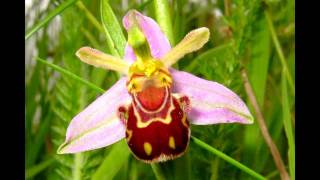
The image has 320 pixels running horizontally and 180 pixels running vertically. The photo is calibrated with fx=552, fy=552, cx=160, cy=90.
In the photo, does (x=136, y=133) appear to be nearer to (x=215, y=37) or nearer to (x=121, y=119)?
(x=121, y=119)

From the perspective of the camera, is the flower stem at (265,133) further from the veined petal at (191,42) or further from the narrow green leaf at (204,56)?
the veined petal at (191,42)

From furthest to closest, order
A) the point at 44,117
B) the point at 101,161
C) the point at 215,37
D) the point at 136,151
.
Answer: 1. the point at 215,37
2. the point at 44,117
3. the point at 101,161
4. the point at 136,151

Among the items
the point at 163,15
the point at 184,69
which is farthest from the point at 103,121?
the point at 184,69

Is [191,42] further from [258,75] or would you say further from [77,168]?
[258,75]

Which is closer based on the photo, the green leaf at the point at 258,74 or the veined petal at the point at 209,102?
the veined petal at the point at 209,102

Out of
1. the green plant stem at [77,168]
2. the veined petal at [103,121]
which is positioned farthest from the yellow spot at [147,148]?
the green plant stem at [77,168]

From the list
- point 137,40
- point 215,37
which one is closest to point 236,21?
point 137,40
